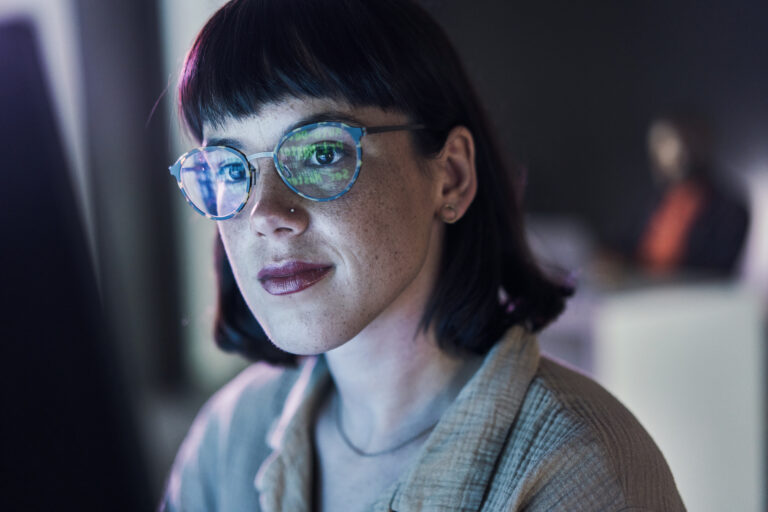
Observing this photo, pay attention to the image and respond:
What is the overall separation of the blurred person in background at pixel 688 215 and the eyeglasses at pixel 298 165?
3.17 meters

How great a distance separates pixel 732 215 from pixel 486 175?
10.8 feet

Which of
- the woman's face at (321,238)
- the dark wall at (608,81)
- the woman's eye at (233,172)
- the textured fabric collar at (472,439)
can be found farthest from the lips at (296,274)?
the dark wall at (608,81)

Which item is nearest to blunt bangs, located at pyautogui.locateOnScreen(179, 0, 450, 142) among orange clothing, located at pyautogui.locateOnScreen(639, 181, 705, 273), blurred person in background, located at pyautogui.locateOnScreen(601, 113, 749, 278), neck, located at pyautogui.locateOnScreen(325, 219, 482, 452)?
neck, located at pyautogui.locateOnScreen(325, 219, 482, 452)

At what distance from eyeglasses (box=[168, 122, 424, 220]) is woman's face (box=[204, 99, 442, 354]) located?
14mm

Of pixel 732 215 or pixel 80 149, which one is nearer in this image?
pixel 80 149

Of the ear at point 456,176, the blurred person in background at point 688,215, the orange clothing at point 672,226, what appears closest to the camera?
the ear at point 456,176

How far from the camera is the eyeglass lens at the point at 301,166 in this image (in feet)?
2.74

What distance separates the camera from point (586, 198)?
6.03 metres

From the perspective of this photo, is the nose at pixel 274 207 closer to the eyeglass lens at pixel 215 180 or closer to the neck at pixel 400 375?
the eyeglass lens at pixel 215 180

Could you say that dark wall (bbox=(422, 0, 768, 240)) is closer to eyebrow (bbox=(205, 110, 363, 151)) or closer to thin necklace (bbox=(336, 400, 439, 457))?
thin necklace (bbox=(336, 400, 439, 457))

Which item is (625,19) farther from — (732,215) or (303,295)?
(303,295)

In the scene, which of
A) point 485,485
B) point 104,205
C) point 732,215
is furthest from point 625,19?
point 485,485

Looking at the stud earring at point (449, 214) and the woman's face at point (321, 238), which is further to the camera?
the stud earring at point (449, 214)

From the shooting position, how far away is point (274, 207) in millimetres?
842
